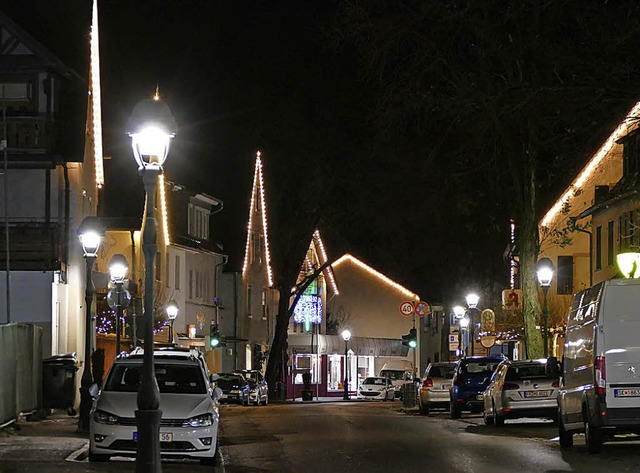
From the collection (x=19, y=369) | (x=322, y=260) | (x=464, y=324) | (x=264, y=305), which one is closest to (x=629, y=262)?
(x=19, y=369)

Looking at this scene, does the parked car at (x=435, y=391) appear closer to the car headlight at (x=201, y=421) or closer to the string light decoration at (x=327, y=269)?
the car headlight at (x=201, y=421)

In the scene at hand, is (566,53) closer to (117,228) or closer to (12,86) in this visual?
(12,86)

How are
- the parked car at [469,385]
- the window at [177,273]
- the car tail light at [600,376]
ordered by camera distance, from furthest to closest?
the window at [177,273]
the parked car at [469,385]
the car tail light at [600,376]

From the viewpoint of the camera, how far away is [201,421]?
754 inches

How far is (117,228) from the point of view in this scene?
49.3 metres

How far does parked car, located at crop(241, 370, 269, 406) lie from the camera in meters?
55.7

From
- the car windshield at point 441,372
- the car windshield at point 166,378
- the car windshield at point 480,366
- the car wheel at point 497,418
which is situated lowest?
the car wheel at point 497,418

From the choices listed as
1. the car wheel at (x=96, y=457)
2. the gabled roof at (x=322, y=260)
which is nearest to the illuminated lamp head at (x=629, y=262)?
the car wheel at (x=96, y=457)

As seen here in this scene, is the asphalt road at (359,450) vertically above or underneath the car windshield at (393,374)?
above

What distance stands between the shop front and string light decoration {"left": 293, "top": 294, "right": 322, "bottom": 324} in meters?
1.52

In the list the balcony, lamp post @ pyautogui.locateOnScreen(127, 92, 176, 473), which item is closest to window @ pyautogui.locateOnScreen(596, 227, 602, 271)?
the balcony

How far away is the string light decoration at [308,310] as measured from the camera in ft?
272

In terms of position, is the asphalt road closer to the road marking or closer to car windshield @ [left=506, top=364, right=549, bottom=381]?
the road marking

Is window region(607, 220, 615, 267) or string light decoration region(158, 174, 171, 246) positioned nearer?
window region(607, 220, 615, 267)
